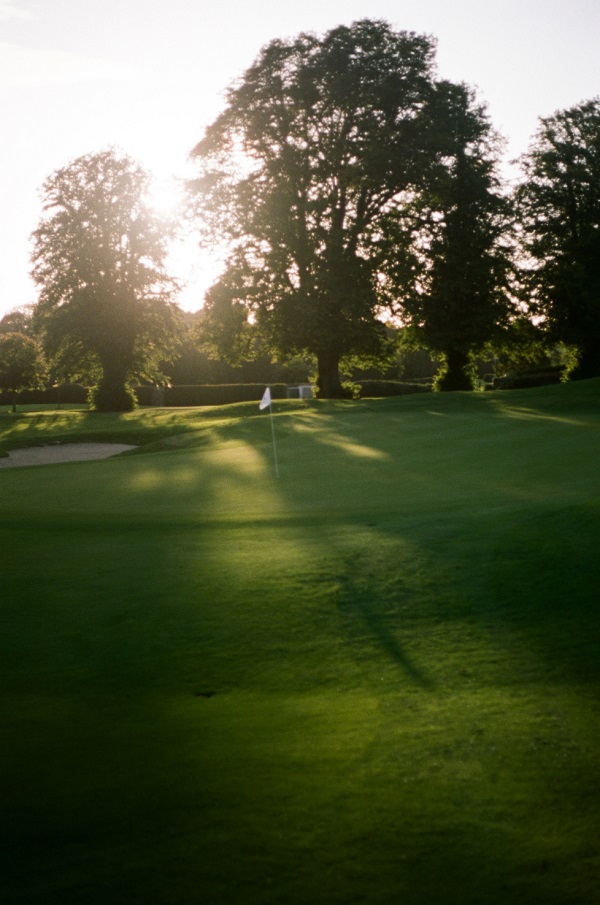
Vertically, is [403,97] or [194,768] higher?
[403,97]

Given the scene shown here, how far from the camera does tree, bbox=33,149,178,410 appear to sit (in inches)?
2009

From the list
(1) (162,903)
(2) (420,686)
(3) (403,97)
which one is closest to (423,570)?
(2) (420,686)

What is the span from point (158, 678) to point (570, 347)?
48.5 m

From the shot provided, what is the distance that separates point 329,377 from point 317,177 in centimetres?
991

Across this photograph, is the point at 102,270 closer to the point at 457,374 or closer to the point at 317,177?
the point at 317,177

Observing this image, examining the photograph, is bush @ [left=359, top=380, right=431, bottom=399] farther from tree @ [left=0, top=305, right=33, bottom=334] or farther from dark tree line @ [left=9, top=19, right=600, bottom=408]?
tree @ [left=0, top=305, right=33, bottom=334]

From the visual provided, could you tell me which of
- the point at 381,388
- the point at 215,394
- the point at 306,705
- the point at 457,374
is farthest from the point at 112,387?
the point at 306,705

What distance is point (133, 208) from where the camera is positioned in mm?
51875

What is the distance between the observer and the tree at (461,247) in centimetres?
4306

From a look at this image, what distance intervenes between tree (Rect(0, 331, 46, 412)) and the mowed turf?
176 feet

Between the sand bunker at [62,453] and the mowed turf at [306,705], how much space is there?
1932cm

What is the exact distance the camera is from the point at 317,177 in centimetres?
4241

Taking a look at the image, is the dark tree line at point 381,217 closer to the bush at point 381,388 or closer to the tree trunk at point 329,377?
the tree trunk at point 329,377

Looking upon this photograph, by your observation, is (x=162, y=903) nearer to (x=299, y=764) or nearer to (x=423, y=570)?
(x=299, y=764)
